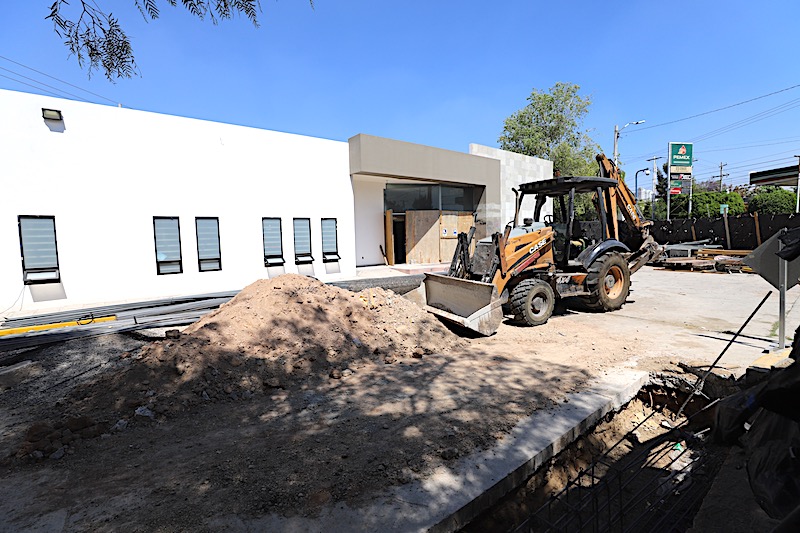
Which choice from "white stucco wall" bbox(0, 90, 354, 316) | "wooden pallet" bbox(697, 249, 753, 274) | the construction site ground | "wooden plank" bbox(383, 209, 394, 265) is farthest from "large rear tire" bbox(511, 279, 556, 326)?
"wooden pallet" bbox(697, 249, 753, 274)

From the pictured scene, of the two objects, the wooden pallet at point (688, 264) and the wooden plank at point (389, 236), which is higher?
the wooden plank at point (389, 236)

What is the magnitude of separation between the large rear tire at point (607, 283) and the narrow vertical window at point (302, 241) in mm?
8435

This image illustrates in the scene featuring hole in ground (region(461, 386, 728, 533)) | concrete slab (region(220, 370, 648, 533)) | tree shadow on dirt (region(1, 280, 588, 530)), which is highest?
tree shadow on dirt (region(1, 280, 588, 530))

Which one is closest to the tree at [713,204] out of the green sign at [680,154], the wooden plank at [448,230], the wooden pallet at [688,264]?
the green sign at [680,154]

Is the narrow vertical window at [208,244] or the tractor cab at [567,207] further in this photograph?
the narrow vertical window at [208,244]

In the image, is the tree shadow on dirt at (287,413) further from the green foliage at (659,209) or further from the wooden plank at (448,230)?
the green foliage at (659,209)

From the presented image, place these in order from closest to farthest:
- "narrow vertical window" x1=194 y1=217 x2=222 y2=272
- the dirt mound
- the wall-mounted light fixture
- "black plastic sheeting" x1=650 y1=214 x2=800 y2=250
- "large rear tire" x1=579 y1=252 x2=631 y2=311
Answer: the dirt mound → "large rear tire" x1=579 y1=252 x2=631 y2=311 → the wall-mounted light fixture → "narrow vertical window" x1=194 y1=217 x2=222 y2=272 → "black plastic sheeting" x1=650 y1=214 x2=800 y2=250

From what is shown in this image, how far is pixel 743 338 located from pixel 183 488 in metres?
7.55

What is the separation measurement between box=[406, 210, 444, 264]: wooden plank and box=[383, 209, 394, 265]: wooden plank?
2.23 ft

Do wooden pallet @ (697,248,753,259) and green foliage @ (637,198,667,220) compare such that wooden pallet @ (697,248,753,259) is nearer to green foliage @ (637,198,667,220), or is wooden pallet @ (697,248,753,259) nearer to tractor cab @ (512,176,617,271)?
tractor cab @ (512,176,617,271)

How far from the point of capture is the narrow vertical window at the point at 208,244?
1156 cm

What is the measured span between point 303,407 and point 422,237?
1357cm

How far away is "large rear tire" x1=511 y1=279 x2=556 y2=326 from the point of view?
24.0 ft

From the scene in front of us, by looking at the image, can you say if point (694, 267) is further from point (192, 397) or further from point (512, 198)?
point (192, 397)
